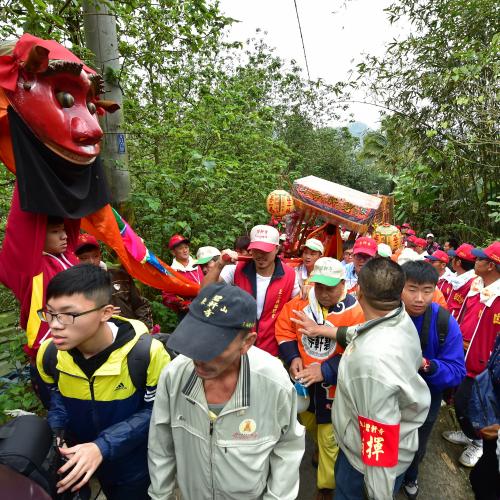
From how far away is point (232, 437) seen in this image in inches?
64.6

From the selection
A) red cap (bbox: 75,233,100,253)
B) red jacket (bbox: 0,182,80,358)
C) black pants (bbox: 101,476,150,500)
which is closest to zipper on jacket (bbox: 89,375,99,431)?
black pants (bbox: 101,476,150,500)

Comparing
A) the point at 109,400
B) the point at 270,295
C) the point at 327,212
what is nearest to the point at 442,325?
the point at 270,295

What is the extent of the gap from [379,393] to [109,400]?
139 cm

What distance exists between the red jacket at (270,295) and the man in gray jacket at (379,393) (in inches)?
46.0

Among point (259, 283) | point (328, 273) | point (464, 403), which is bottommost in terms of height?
point (464, 403)

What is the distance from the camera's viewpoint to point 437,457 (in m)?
3.44

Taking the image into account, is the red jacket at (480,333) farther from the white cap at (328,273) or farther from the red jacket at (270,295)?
the red jacket at (270,295)

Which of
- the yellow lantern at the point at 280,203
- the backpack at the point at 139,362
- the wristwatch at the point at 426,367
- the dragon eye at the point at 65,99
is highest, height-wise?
the dragon eye at the point at 65,99

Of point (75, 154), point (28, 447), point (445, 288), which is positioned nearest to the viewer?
point (28, 447)

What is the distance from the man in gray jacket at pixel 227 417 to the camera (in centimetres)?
154

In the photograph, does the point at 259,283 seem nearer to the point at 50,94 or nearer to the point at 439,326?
the point at 439,326

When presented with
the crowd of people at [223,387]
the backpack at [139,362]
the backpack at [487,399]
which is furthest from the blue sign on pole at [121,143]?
the backpack at [487,399]

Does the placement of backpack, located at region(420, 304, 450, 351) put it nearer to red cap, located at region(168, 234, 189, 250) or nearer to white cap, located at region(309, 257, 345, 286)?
white cap, located at region(309, 257, 345, 286)

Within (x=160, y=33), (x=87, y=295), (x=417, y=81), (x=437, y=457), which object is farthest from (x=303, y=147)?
(x=87, y=295)
